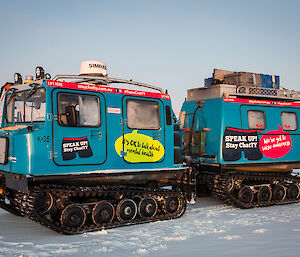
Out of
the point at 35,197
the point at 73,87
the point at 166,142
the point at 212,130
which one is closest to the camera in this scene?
the point at 35,197

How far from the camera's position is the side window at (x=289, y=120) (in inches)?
448

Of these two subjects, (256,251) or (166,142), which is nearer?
(256,251)

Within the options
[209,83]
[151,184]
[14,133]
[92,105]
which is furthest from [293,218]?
[14,133]

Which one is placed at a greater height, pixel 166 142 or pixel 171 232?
pixel 166 142

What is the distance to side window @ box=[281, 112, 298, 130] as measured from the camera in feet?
37.3

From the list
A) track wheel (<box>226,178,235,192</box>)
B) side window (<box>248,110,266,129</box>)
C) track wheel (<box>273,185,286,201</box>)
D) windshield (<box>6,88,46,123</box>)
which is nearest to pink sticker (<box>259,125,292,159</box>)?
side window (<box>248,110,266,129</box>)

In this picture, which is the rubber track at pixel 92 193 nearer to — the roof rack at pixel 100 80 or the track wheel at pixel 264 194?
the roof rack at pixel 100 80

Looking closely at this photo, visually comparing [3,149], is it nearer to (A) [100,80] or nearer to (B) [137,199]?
(A) [100,80]

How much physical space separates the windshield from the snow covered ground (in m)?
2.44

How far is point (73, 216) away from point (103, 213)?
707 mm

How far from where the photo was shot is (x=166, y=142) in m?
8.80

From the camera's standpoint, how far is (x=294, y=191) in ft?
37.6

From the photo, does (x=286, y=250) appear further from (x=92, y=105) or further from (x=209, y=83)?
(x=209, y=83)

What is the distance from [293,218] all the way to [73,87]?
634 cm
